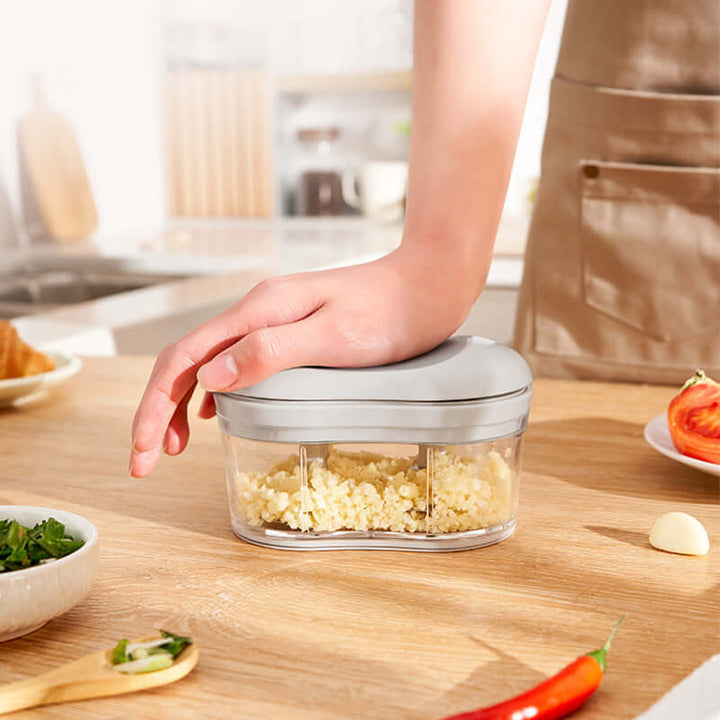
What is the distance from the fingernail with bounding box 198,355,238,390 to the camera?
68cm

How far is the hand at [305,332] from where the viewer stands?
680 millimetres

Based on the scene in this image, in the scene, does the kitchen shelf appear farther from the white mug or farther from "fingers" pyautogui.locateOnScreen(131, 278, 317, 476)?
"fingers" pyautogui.locateOnScreen(131, 278, 317, 476)

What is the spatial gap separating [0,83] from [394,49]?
160cm

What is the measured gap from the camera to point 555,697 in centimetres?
47

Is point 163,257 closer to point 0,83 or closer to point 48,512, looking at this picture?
point 0,83

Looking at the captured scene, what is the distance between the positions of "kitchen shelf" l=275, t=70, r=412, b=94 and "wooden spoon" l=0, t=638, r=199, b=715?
3.61 metres

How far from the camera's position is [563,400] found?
1183mm

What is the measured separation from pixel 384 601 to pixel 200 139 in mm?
3962

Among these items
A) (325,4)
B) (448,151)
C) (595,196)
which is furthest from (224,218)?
(448,151)

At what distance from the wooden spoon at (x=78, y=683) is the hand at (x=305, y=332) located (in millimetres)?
223

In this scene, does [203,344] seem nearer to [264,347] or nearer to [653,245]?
[264,347]

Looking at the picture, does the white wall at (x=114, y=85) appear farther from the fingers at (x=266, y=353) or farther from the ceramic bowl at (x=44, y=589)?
the ceramic bowl at (x=44, y=589)

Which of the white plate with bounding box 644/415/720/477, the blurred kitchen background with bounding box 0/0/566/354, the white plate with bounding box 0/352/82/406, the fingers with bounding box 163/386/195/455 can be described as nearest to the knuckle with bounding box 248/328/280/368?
→ the fingers with bounding box 163/386/195/455

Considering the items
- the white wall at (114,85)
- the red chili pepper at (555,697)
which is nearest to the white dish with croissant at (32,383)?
the red chili pepper at (555,697)
